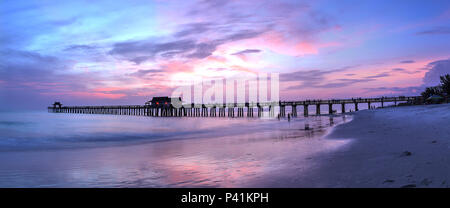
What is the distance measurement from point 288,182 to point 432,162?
8.06 ft

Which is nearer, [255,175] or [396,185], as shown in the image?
[396,185]

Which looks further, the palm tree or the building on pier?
the building on pier

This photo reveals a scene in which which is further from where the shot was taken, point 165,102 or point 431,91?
point 165,102

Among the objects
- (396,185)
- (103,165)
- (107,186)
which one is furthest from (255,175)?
(103,165)

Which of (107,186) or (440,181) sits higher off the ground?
(440,181)

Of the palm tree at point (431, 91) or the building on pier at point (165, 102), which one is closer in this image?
the palm tree at point (431, 91)

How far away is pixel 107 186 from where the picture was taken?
5309 mm
